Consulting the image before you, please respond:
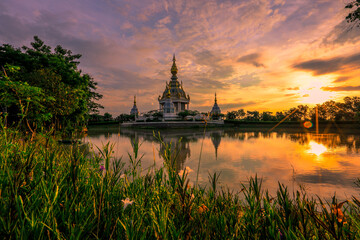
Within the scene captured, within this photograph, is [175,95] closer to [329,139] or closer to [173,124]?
[173,124]

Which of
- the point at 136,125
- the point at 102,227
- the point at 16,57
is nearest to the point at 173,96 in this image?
the point at 136,125

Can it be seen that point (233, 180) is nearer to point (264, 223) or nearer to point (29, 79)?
point (264, 223)

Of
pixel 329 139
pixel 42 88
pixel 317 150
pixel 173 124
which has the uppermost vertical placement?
pixel 42 88

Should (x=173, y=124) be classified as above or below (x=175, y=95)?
below

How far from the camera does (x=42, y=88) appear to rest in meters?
11.4

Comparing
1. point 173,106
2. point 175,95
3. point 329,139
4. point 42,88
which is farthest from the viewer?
point 175,95

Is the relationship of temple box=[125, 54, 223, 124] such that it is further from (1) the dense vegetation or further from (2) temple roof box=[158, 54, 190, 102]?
(1) the dense vegetation

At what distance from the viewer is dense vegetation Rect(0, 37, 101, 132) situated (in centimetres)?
834

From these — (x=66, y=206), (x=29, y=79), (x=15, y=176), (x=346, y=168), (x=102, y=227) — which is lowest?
(x=346, y=168)

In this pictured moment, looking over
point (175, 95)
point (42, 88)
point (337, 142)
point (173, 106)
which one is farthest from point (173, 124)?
point (42, 88)

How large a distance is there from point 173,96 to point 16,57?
2232 inches

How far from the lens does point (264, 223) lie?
180 cm

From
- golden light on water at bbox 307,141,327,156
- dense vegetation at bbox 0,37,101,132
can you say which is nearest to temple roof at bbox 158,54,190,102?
dense vegetation at bbox 0,37,101,132

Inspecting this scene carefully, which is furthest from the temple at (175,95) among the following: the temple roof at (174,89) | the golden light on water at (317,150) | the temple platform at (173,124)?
the golden light on water at (317,150)
